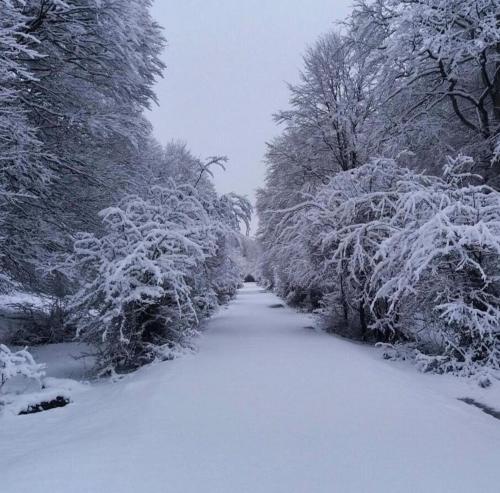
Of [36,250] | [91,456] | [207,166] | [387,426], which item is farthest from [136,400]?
[207,166]

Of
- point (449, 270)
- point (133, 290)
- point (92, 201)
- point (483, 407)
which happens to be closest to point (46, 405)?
point (133, 290)

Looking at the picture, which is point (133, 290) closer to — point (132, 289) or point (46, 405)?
point (132, 289)

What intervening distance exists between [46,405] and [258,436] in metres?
2.92

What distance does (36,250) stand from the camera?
7477 millimetres

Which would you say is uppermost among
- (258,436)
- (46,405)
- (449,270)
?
(449,270)

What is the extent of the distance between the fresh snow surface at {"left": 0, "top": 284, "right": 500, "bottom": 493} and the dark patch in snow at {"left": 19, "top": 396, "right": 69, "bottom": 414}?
0.15 meters

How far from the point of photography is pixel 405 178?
750cm

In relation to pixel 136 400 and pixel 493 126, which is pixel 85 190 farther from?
pixel 493 126

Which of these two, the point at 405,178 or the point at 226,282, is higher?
the point at 405,178

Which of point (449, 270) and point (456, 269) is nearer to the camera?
point (456, 269)

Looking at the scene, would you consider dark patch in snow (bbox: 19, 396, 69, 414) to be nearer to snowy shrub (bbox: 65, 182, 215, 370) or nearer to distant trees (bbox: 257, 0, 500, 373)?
snowy shrub (bbox: 65, 182, 215, 370)

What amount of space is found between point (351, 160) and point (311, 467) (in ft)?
36.6

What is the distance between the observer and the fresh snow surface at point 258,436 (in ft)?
8.30

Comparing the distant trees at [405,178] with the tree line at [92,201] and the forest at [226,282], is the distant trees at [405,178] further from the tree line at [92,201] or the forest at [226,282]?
the tree line at [92,201]
